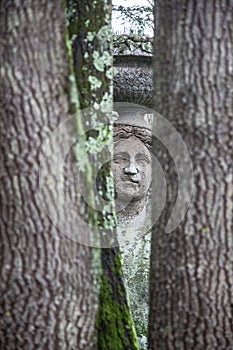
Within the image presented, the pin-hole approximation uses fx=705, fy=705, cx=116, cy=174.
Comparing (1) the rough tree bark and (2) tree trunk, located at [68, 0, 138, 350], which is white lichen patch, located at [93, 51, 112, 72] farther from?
(1) the rough tree bark

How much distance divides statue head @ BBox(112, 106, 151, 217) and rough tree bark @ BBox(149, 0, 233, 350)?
1873mm

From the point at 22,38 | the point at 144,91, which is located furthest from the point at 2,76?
the point at 144,91

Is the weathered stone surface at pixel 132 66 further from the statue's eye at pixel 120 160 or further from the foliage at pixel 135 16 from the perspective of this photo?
the statue's eye at pixel 120 160

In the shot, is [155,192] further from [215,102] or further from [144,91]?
[144,91]

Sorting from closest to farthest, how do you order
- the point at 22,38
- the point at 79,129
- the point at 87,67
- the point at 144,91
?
the point at 22,38, the point at 79,129, the point at 87,67, the point at 144,91

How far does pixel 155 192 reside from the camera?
6.85 ft

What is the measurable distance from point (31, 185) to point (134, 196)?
209 centimetres

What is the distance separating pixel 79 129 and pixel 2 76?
0.90 ft

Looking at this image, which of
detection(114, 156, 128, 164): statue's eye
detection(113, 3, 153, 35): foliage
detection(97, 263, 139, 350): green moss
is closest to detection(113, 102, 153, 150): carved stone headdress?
detection(114, 156, 128, 164): statue's eye

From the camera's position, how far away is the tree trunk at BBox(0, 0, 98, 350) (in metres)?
1.89

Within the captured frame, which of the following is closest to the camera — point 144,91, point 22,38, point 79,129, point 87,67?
point 22,38

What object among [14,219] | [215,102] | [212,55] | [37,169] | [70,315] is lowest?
[70,315]

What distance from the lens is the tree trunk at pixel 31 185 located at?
1.89 metres

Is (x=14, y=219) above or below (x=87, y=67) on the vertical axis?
below
